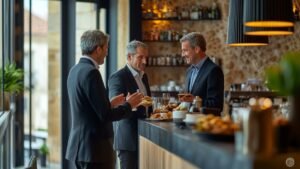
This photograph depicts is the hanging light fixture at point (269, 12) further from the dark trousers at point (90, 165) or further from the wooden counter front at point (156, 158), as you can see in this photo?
the dark trousers at point (90, 165)

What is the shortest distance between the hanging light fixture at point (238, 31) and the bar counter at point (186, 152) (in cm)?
152

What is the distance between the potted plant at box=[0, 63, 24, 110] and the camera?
21.6 ft

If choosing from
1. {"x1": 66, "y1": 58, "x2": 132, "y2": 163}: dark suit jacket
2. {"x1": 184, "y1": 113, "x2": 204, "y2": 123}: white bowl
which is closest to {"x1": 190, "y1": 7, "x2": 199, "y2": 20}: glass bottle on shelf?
{"x1": 66, "y1": 58, "x2": 132, "y2": 163}: dark suit jacket

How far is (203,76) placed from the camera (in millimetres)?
4742

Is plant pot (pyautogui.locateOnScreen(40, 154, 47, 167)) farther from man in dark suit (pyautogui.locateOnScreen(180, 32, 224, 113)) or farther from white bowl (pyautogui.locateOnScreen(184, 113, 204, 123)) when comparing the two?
white bowl (pyautogui.locateOnScreen(184, 113, 204, 123))

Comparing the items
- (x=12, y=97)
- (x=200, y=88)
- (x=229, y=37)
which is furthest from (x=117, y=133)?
(x=12, y=97)

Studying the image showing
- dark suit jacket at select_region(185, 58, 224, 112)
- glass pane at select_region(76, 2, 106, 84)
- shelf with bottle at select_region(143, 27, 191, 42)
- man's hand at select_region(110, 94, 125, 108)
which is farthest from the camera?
shelf with bottle at select_region(143, 27, 191, 42)

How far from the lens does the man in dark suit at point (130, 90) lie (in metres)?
4.72

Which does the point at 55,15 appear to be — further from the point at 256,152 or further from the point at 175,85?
the point at 256,152

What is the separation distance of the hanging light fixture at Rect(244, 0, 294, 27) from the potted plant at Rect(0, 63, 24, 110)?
11.3ft

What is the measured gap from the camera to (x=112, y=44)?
340 inches

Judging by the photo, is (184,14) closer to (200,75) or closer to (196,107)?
(200,75)

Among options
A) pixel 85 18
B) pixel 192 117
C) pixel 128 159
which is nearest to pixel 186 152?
pixel 192 117

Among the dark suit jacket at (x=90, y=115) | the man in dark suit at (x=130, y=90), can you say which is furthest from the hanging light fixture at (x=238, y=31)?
the dark suit jacket at (x=90, y=115)
